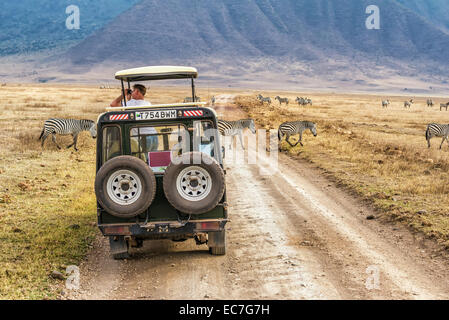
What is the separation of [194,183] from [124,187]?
108cm

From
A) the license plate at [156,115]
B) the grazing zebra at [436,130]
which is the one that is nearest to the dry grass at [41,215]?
the license plate at [156,115]

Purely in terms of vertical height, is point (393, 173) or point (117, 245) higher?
point (393, 173)

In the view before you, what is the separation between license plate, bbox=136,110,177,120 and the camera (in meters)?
7.77

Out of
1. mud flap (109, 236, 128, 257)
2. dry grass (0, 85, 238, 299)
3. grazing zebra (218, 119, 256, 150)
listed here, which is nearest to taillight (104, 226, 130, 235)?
mud flap (109, 236, 128, 257)

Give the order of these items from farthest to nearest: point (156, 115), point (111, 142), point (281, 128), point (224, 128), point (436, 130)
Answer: point (436, 130) < point (224, 128) < point (281, 128) < point (111, 142) < point (156, 115)

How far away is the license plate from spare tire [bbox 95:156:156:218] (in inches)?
33.3

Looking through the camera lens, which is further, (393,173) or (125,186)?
(393,173)

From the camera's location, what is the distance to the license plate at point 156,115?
777 centimetres

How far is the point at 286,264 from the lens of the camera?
779 centimetres

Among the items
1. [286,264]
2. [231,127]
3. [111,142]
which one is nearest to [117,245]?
[111,142]

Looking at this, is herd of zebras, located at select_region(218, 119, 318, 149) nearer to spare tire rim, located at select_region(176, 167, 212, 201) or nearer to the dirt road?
the dirt road

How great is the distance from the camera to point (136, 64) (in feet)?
591

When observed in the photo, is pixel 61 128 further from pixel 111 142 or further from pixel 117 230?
pixel 117 230

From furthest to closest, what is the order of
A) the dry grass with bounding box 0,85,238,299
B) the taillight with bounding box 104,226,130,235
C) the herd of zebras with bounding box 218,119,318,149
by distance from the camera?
the herd of zebras with bounding box 218,119,318,149 → the taillight with bounding box 104,226,130,235 → the dry grass with bounding box 0,85,238,299
